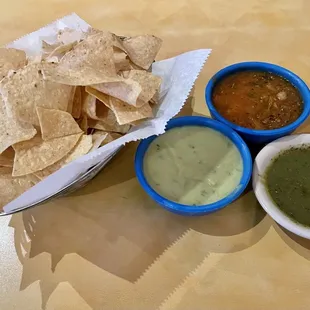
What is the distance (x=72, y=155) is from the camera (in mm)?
1261

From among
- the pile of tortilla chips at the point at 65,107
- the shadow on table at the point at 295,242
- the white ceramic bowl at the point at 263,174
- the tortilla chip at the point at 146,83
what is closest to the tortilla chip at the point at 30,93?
the pile of tortilla chips at the point at 65,107

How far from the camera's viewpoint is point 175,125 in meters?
1.40

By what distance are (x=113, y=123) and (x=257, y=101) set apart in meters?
0.44

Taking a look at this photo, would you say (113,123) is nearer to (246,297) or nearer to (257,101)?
(257,101)

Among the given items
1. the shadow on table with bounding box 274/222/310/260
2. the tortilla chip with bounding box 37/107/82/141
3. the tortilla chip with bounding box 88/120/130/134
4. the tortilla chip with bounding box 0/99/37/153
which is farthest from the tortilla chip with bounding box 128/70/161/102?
the shadow on table with bounding box 274/222/310/260

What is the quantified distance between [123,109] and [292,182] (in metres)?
0.50

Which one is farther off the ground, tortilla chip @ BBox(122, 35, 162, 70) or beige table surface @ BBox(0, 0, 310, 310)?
tortilla chip @ BBox(122, 35, 162, 70)

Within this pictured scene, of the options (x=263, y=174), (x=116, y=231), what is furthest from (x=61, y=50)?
(x=263, y=174)

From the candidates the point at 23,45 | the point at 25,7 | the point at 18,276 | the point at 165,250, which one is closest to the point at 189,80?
the point at 165,250

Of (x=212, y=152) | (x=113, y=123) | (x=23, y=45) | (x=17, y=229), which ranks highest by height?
(x=23, y=45)

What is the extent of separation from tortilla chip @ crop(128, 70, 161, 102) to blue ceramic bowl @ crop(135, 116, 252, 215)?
12 cm

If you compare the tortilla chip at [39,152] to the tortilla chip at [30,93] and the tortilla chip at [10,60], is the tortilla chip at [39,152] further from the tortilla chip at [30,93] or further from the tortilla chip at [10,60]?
the tortilla chip at [10,60]

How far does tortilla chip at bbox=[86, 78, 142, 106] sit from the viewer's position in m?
1.28

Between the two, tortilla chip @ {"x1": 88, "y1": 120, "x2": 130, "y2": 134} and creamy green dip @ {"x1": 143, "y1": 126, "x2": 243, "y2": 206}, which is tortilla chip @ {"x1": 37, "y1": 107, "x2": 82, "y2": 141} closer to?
Answer: tortilla chip @ {"x1": 88, "y1": 120, "x2": 130, "y2": 134}
